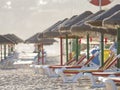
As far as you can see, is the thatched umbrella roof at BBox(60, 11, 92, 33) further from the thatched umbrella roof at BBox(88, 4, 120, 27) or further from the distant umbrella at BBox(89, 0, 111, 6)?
the thatched umbrella roof at BBox(88, 4, 120, 27)

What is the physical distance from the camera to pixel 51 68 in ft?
53.4

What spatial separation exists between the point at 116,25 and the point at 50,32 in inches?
301

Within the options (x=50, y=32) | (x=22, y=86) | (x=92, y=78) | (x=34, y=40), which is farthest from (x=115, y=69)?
(x=34, y=40)

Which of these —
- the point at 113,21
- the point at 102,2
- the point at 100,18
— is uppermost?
the point at 102,2

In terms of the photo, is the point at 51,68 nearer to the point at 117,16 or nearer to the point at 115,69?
the point at 115,69

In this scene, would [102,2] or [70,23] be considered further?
[102,2]

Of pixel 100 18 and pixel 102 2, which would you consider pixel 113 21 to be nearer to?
pixel 100 18

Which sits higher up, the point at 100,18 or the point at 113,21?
the point at 100,18

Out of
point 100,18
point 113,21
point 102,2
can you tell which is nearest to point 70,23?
point 102,2

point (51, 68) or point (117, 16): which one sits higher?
point (117, 16)

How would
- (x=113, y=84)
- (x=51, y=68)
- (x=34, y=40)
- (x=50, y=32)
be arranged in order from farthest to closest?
(x=34, y=40) → (x=50, y=32) → (x=51, y=68) → (x=113, y=84)

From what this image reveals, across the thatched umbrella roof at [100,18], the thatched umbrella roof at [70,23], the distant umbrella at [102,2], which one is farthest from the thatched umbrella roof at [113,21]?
the distant umbrella at [102,2]

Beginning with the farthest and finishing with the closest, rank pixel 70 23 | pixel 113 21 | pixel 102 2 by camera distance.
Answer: pixel 102 2 → pixel 70 23 → pixel 113 21

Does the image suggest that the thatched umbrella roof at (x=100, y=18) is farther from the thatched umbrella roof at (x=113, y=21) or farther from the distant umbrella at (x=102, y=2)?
the distant umbrella at (x=102, y=2)
